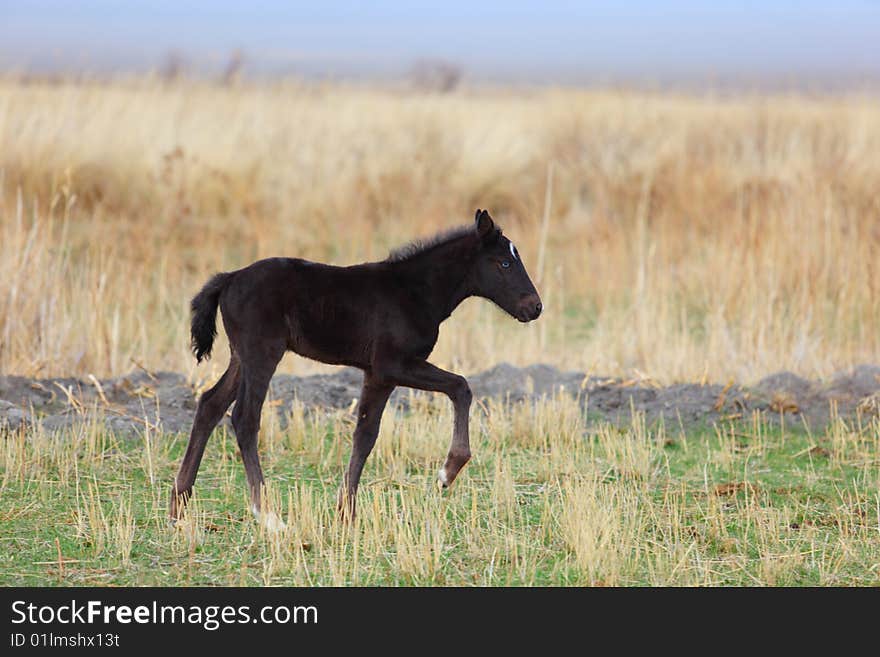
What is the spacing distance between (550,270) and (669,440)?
582 centimetres

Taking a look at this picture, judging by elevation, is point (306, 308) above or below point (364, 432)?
above

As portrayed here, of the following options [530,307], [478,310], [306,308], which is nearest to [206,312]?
[306,308]

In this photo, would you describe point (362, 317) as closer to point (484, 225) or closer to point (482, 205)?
point (484, 225)

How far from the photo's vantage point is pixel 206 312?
21.1 ft

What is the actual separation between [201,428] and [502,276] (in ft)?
5.59

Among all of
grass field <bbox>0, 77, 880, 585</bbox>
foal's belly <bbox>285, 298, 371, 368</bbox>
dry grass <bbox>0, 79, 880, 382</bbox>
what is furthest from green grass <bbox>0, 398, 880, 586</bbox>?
dry grass <bbox>0, 79, 880, 382</bbox>

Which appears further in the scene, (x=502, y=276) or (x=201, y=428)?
(x=201, y=428)

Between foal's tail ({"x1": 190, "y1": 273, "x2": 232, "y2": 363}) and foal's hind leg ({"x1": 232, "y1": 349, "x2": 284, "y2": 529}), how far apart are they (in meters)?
0.33

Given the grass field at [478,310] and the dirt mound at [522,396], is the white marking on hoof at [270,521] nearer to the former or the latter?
the grass field at [478,310]

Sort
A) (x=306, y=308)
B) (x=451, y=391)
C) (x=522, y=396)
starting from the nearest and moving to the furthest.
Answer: (x=451, y=391) < (x=306, y=308) < (x=522, y=396)

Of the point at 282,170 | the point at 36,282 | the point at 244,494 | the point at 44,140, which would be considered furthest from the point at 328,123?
the point at 244,494

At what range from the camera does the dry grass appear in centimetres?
1100

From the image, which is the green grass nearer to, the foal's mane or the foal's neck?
the foal's neck

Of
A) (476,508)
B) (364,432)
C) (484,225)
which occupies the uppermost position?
(484,225)
